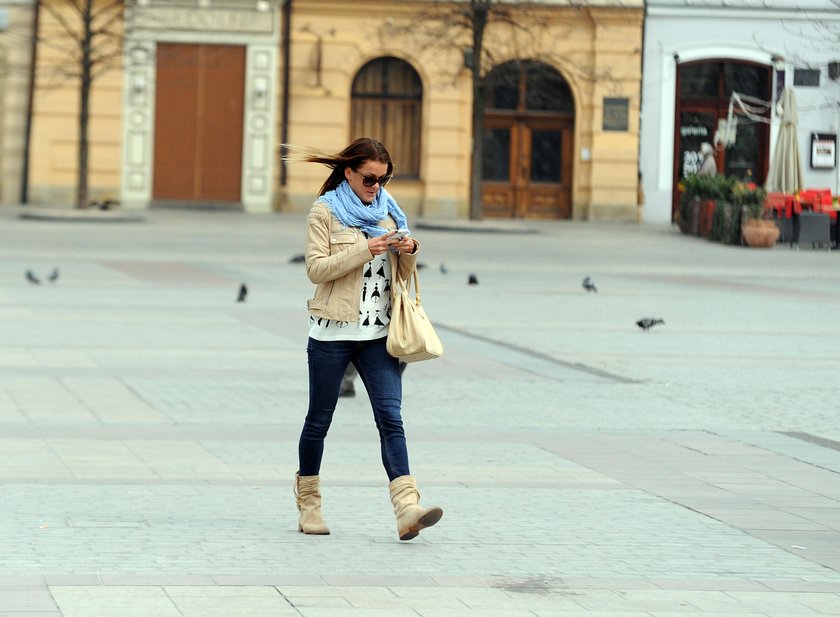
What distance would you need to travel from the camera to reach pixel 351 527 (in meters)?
7.25

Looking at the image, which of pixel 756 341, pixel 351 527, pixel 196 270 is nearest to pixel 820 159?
pixel 196 270

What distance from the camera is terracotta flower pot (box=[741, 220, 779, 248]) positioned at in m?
31.3

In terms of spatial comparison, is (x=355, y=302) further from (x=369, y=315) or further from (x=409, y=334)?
(x=409, y=334)

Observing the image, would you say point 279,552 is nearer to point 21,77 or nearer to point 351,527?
point 351,527

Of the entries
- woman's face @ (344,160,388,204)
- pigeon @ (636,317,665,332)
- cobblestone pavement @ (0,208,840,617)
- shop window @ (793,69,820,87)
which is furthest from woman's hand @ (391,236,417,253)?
shop window @ (793,69,820,87)

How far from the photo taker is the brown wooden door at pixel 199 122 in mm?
38094

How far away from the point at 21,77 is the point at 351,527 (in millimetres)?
31991

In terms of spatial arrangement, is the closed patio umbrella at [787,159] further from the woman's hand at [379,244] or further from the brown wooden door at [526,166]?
the woman's hand at [379,244]

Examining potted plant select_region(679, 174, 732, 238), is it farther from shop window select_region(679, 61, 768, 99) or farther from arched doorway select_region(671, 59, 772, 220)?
shop window select_region(679, 61, 768, 99)

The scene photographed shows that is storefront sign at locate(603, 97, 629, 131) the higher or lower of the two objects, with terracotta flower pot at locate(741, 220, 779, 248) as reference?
higher

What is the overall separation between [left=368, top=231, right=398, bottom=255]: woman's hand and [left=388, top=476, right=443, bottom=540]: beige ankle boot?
0.91 metres

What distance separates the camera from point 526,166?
3931 cm

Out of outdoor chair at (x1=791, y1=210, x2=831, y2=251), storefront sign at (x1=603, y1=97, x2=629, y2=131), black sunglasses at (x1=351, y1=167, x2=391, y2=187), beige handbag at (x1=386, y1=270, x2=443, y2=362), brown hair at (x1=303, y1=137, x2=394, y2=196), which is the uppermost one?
storefront sign at (x1=603, y1=97, x2=629, y2=131)

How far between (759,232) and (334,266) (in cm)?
2518
